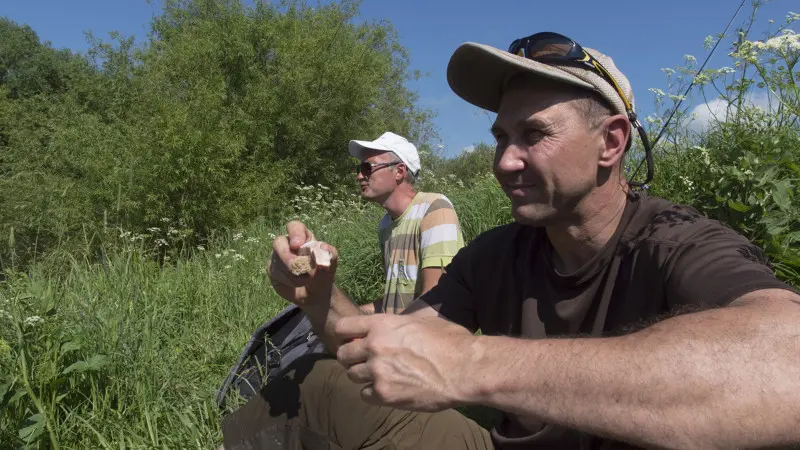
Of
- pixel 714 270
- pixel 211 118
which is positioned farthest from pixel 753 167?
pixel 211 118

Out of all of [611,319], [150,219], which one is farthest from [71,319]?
[150,219]

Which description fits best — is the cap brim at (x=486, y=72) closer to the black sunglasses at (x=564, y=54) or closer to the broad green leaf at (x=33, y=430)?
the black sunglasses at (x=564, y=54)

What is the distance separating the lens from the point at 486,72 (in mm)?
1707

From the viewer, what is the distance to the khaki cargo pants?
1.88 m

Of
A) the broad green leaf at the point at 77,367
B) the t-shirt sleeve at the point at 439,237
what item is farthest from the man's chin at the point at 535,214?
the broad green leaf at the point at 77,367

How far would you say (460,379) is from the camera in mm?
1012

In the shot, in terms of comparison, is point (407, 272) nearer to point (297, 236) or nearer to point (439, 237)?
point (439, 237)

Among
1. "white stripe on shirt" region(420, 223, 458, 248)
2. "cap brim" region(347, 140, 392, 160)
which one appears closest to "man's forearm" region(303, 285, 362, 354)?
"white stripe on shirt" region(420, 223, 458, 248)

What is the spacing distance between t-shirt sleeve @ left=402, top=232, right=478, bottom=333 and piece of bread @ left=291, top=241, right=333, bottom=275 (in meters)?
0.38

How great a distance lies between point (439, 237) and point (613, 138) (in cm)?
190

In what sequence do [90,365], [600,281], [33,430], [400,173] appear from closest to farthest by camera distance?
1. [600,281]
2. [33,430]
3. [90,365]
4. [400,173]

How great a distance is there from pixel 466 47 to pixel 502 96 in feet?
0.59

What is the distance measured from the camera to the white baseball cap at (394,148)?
4.17 m

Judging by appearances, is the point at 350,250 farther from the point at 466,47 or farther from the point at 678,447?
the point at 678,447
